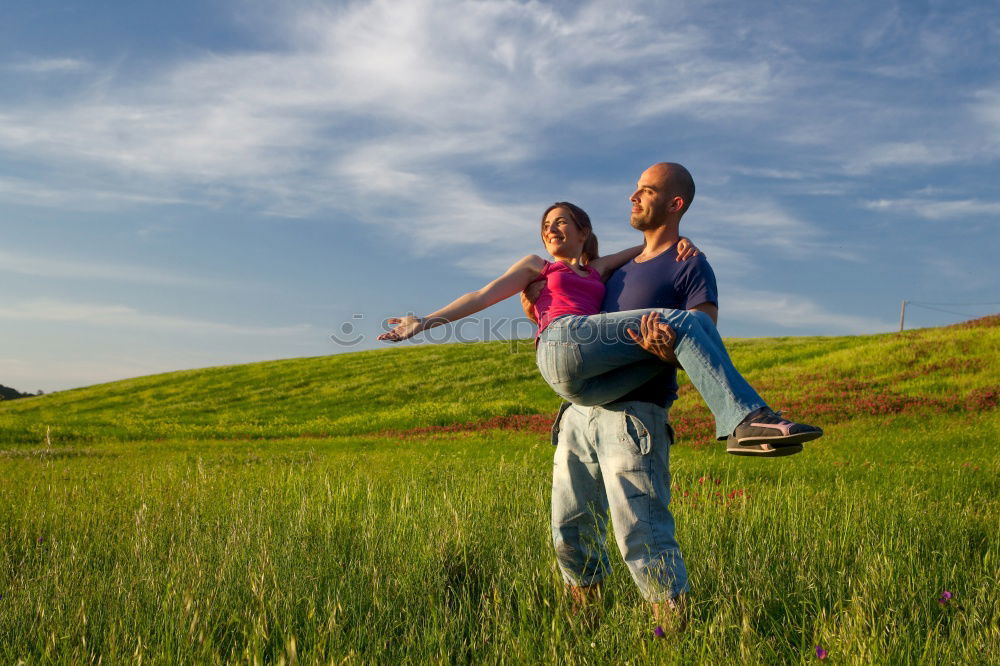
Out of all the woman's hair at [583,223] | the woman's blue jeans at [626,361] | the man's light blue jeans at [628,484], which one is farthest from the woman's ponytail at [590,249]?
the man's light blue jeans at [628,484]

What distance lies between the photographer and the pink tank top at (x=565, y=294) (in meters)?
4.10

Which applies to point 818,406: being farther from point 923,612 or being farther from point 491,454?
point 923,612

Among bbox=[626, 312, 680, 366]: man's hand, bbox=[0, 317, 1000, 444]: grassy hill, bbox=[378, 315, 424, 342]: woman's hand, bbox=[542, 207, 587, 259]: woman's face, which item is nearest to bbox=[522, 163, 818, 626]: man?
bbox=[626, 312, 680, 366]: man's hand

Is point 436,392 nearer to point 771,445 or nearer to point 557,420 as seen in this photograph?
point 557,420

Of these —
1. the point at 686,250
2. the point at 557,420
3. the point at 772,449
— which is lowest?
the point at 772,449

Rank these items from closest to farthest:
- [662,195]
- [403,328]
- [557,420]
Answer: [403,328], [662,195], [557,420]

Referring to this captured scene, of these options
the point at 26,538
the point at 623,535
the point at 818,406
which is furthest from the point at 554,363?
the point at 818,406

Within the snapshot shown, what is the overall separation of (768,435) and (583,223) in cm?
179

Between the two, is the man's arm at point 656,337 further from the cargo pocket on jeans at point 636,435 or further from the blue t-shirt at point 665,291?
the cargo pocket on jeans at point 636,435

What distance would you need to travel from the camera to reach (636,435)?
149 inches

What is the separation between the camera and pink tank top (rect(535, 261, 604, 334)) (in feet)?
13.5

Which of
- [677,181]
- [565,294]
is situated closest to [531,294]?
[565,294]

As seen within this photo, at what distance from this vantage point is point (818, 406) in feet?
61.1

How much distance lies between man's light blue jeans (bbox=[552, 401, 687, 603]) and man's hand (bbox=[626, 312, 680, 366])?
406mm
